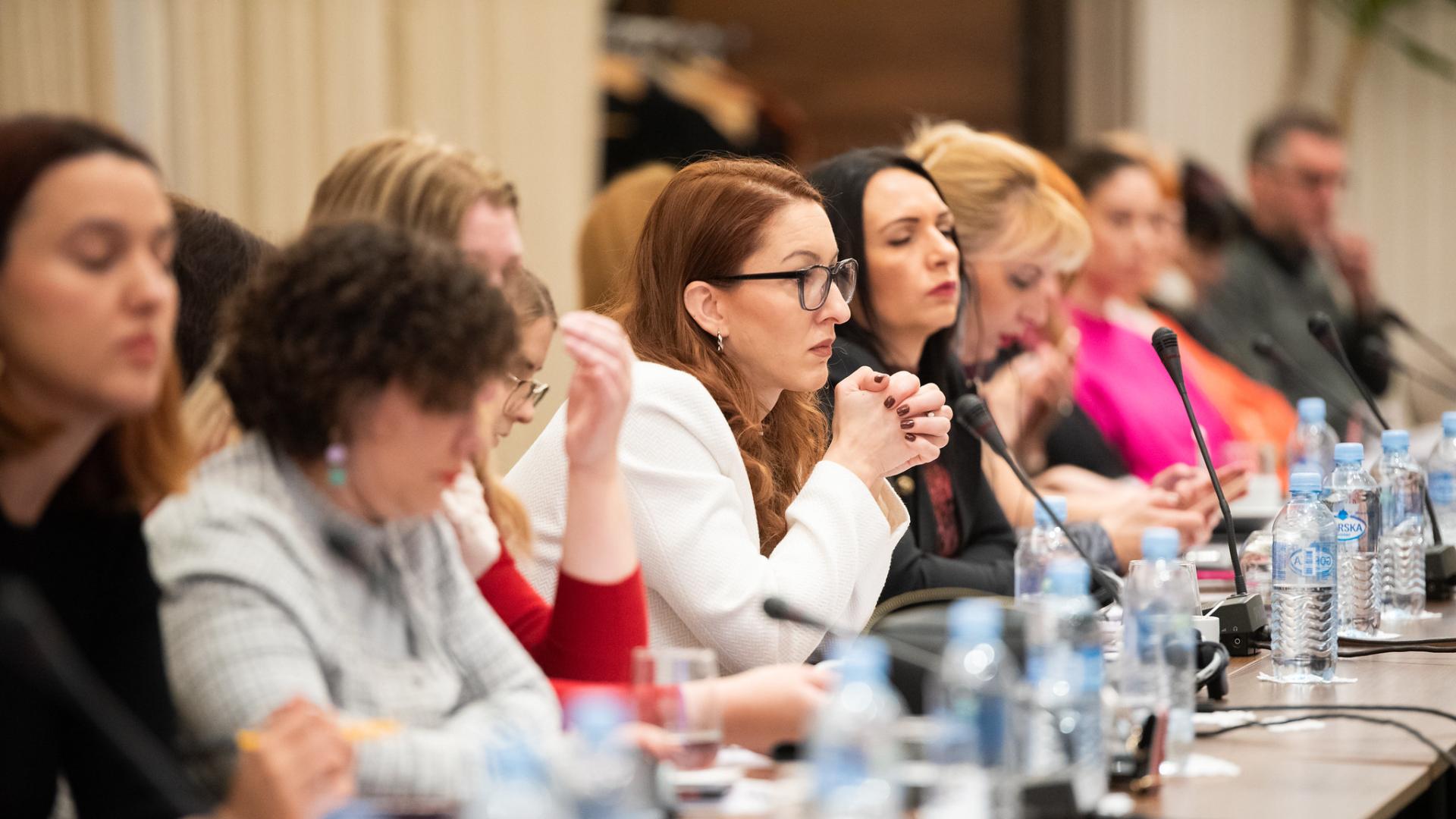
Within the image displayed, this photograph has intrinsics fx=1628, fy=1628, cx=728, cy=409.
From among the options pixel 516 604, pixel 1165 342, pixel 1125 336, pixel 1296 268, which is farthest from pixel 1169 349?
pixel 1296 268

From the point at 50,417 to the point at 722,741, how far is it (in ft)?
2.30

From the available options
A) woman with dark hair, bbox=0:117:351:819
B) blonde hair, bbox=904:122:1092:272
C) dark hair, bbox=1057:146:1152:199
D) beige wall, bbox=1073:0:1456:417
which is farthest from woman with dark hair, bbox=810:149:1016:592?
beige wall, bbox=1073:0:1456:417

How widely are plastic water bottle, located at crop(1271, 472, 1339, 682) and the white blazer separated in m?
0.49

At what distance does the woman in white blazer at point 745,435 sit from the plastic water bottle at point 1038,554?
0.35m

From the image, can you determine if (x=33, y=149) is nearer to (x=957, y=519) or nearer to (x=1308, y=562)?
(x=1308, y=562)

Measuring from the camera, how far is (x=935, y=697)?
1.42 m

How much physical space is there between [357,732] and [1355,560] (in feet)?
5.03

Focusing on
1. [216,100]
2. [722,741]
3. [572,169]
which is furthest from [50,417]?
[572,169]

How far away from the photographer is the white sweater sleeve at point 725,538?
1960mm

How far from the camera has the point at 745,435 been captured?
2232 mm

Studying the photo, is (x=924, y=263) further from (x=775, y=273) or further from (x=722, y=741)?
(x=722, y=741)

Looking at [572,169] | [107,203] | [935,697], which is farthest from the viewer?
[572,169]

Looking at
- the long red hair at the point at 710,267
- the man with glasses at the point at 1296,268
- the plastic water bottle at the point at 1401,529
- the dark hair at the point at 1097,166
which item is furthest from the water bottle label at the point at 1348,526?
the man with glasses at the point at 1296,268

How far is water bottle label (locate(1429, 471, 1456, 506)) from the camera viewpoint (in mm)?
2918
